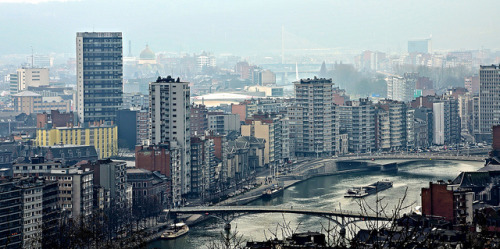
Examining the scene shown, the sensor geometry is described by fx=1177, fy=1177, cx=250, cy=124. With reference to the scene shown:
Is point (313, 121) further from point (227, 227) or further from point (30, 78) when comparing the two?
point (30, 78)

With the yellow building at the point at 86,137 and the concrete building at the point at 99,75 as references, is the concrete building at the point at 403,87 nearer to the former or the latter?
the concrete building at the point at 99,75

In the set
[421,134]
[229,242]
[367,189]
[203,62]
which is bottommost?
[367,189]

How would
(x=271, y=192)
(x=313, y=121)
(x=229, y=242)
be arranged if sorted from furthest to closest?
(x=313, y=121), (x=271, y=192), (x=229, y=242)

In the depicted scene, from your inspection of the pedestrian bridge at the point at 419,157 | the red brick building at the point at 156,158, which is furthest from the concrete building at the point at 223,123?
the red brick building at the point at 156,158

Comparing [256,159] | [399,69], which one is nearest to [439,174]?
[256,159]

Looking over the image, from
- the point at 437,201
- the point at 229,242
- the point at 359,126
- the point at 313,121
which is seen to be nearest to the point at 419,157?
the point at 313,121

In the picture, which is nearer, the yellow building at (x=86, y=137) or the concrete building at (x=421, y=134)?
the yellow building at (x=86, y=137)
